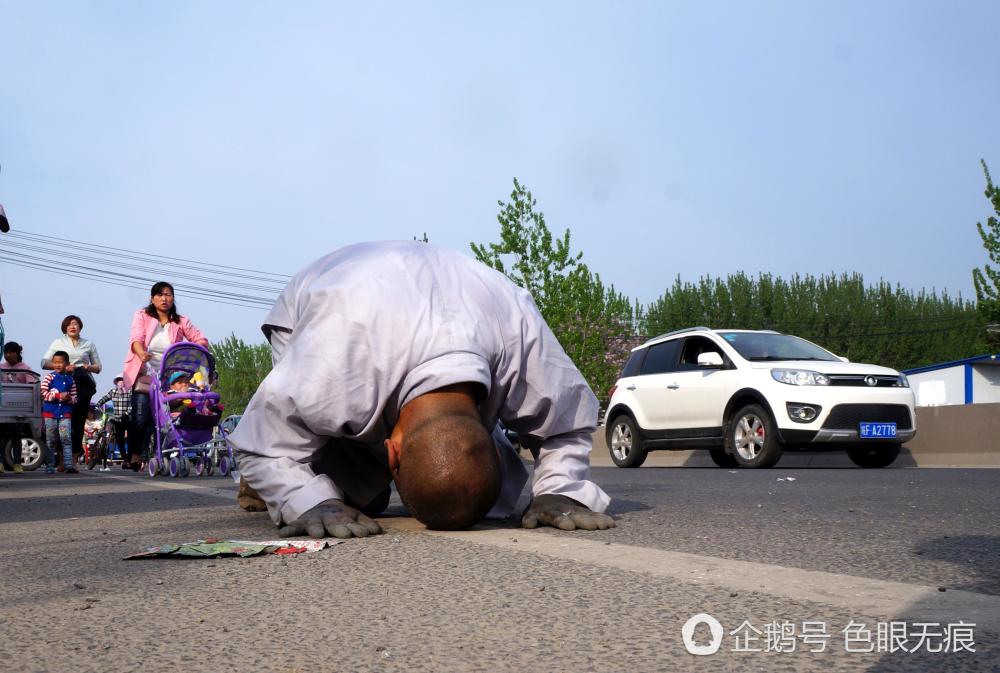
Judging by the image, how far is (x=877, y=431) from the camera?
1353cm

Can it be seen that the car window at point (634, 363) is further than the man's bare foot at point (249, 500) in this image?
Yes

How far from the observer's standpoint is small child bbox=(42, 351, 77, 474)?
601 inches

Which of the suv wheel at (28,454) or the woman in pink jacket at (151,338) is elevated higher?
the woman in pink jacket at (151,338)

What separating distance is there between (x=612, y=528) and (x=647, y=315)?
62.1m

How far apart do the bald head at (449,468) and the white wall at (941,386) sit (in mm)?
37260

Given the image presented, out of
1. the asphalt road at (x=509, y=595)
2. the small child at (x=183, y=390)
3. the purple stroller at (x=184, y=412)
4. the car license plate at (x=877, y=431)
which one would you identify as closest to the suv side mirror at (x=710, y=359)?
the car license plate at (x=877, y=431)

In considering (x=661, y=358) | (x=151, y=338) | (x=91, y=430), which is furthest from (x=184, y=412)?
(x=91, y=430)

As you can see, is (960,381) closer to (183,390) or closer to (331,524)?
(183,390)

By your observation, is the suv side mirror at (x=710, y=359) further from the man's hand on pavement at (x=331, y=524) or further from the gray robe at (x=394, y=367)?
the man's hand on pavement at (x=331, y=524)

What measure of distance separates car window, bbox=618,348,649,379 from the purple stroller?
19.2ft

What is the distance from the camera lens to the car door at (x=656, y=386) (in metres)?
15.4

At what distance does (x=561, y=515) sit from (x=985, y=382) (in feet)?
121

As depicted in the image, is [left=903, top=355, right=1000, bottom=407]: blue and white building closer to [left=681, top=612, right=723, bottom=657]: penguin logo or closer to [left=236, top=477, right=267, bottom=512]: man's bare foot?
[left=236, top=477, right=267, bottom=512]: man's bare foot

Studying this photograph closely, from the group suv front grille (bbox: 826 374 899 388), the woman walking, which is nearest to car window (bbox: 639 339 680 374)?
suv front grille (bbox: 826 374 899 388)
